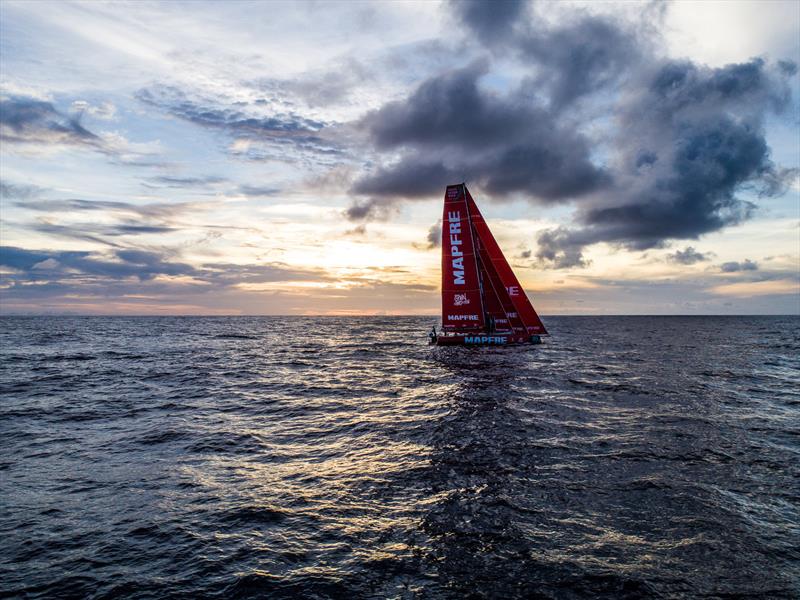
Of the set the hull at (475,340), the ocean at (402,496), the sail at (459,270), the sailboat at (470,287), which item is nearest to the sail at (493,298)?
the sailboat at (470,287)

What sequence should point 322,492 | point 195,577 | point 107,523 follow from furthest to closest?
point 322,492
point 107,523
point 195,577

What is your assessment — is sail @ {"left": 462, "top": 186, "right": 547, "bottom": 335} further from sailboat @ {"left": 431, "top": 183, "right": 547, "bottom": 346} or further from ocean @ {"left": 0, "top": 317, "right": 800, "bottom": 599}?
ocean @ {"left": 0, "top": 317, "right": 800, "bottom": 599}

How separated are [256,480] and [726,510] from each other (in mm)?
10697

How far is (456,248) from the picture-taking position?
4400 centimetres

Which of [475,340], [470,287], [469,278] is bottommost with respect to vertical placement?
[475,340]

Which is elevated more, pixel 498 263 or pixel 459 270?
pixel 498 263

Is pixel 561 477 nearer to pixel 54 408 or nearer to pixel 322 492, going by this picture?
pixel 322 492

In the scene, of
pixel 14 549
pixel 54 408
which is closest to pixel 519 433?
pixel 14 549

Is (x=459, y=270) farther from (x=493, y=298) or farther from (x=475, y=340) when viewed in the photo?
(x=475, y=340)

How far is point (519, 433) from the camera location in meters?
15.3

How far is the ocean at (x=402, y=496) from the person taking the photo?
7.01 metres

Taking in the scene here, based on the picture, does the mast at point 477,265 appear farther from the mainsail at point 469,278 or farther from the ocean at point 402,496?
the ocean at point 402,496

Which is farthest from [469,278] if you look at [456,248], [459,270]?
[456,248]

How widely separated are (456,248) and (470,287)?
4.14 m
